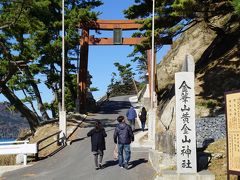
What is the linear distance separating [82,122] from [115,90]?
5890 cm

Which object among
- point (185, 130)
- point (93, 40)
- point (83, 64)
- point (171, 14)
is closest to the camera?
point (185, 130)

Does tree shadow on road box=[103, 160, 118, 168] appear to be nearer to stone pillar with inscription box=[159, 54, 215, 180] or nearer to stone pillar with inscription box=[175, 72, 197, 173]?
stone pillar with inscription box=[159, 54, 215, 180]

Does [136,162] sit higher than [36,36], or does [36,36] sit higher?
[36,36]

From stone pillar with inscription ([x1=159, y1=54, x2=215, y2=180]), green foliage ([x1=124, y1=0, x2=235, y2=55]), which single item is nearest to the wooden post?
green foliage ([x1=124, y1=0, x2=235, y2=55])

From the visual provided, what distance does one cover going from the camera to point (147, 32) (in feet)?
86.8

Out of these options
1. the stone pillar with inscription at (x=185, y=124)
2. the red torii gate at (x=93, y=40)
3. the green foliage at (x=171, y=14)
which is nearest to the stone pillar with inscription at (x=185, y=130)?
the stone pillar with inscription at (x=185, y=124)

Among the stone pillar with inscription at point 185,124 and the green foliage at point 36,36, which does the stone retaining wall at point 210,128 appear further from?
the green foliage at point 36,36

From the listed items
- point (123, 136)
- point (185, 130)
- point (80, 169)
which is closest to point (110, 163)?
point (80, 169)

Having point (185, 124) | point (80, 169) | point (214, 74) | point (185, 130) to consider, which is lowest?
point (80, 169)

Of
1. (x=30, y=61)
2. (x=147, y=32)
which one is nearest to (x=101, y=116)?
(x=30, y=61)

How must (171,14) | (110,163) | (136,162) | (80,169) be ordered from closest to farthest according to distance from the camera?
(80,169)
(136,162)
(110,163)
(171,14)

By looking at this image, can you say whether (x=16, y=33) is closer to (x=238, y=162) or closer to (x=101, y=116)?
(x=101, y=116)

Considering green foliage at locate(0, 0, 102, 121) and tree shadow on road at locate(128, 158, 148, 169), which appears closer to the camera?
tree shadow on road at locate(128, 158, 148, 169)

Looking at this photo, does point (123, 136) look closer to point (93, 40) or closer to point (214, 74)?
point (214, 74)
